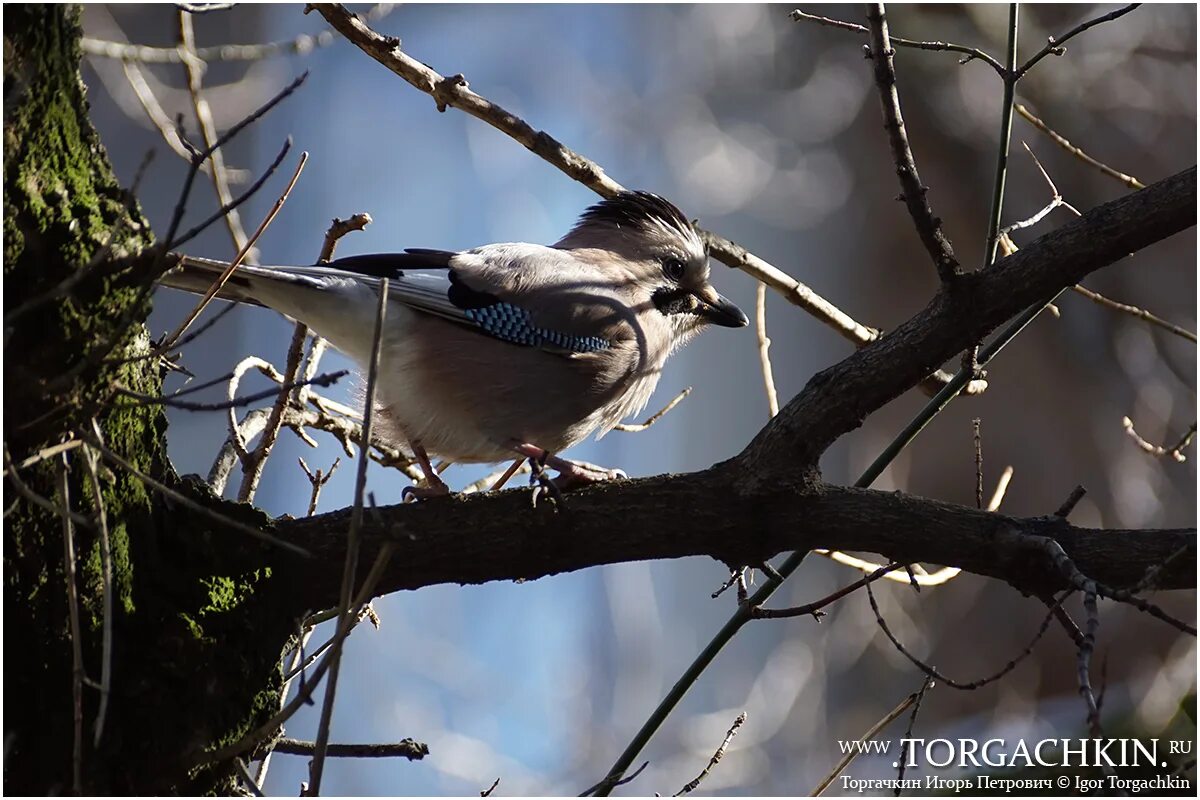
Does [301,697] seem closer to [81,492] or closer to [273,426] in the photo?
[81,492]

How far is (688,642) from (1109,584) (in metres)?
7.25

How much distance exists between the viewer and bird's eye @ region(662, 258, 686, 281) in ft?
13.7

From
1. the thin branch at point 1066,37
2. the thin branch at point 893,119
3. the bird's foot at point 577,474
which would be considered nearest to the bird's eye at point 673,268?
the bird's foot at point 577,474

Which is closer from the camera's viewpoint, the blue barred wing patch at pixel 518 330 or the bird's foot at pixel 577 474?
the bird's foot at pixel 577 474

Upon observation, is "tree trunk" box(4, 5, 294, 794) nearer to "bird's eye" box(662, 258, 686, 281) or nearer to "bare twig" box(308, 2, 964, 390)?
"bare twig" box(308, 2, 964, 390)

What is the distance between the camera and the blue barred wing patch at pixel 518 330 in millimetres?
3635

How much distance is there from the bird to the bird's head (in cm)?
14

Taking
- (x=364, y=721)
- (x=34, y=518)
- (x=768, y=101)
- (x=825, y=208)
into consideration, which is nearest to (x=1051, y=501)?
(x=825, y=208)

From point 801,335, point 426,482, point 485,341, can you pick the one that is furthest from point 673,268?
point 801,335

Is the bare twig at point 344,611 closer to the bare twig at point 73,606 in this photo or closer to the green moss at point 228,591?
the bare twig at point 73,606

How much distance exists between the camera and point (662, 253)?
164 inches

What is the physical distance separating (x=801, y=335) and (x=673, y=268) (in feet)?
19.1

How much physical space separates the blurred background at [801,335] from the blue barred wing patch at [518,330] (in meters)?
3.30

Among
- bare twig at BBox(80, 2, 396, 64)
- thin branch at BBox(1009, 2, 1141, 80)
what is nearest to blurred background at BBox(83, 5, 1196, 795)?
bare twig at BBox(80, 2, 396, 64)
